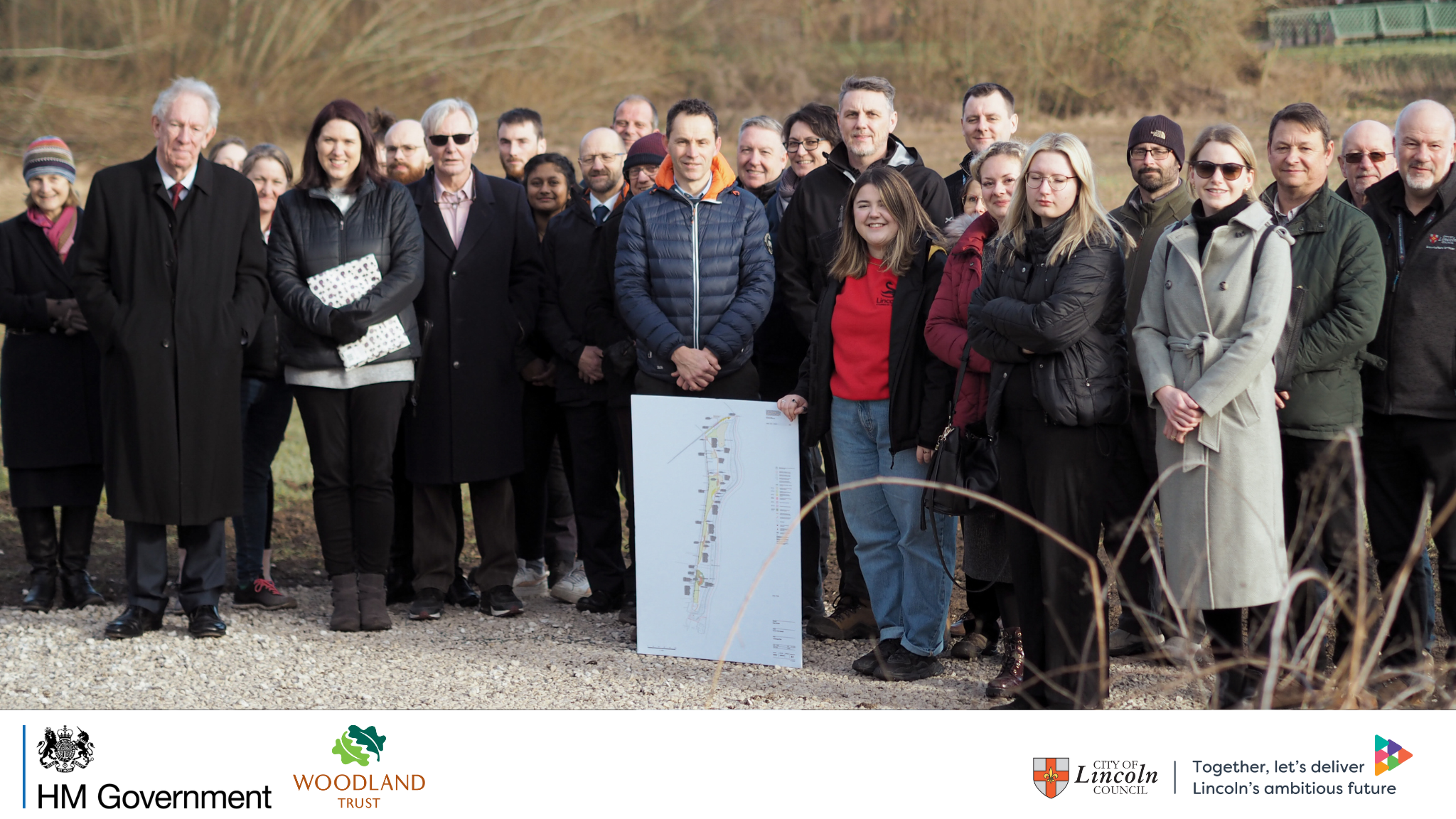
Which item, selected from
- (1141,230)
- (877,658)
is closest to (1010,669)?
(877,658)

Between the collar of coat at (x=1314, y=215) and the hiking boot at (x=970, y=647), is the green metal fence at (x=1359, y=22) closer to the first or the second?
the collar of coat at (x=1314, y=215)

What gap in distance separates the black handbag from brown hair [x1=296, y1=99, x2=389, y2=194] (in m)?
2.71

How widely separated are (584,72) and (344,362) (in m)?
8.18

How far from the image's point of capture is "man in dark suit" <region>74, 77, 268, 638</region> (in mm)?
4898

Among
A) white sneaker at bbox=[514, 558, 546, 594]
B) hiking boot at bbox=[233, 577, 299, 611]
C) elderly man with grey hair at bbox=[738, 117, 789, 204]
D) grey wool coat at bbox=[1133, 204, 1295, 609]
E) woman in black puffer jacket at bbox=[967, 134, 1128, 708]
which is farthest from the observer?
white sneaker at bbox=[514, 558, 546, 594]

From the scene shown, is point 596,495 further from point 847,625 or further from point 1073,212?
point 1073,212

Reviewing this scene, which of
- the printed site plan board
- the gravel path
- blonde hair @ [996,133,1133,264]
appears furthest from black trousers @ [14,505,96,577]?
blonde hair @ [996,133,1133,264]

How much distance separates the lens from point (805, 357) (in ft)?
17.4

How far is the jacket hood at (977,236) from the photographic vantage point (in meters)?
4.25

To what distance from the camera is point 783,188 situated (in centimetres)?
579

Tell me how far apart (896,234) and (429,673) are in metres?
2.43

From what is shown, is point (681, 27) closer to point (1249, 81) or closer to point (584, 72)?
point (584, 72)

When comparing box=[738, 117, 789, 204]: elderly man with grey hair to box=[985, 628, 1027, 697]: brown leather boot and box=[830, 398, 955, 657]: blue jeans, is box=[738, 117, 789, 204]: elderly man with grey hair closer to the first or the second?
box=[830, 398, 955, 657]: blue jeans
